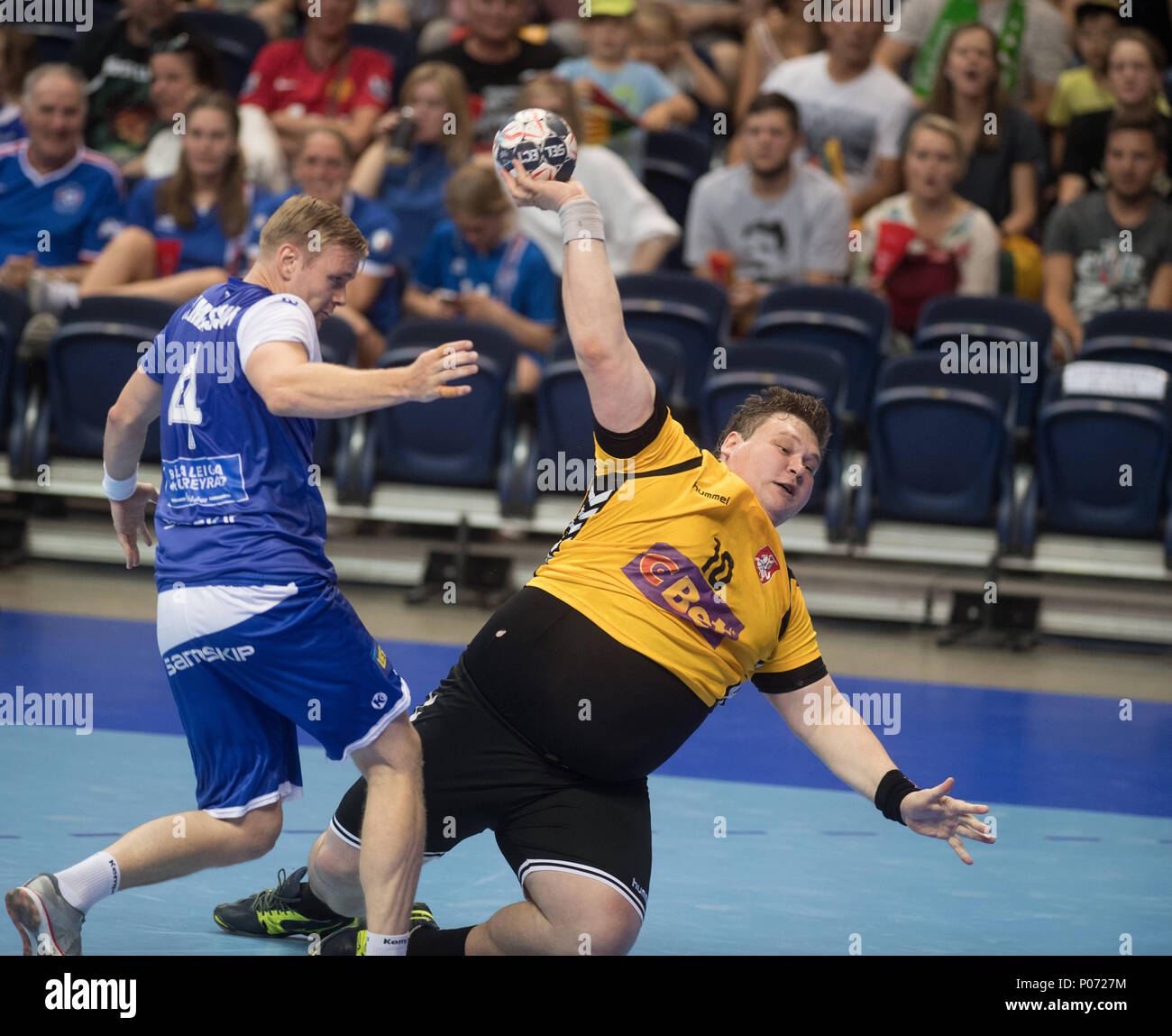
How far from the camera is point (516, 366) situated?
820 cm

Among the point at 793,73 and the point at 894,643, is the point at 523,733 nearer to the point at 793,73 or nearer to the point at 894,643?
the point at 894,643

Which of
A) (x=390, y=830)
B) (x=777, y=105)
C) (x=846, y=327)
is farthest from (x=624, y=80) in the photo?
(x=390, y=830)

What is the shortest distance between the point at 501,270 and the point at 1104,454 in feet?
11.1

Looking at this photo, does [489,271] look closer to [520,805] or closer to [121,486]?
[121,486]

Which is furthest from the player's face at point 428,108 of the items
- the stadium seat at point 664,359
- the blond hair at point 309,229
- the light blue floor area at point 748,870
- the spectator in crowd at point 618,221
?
the blond hair at point 309,229

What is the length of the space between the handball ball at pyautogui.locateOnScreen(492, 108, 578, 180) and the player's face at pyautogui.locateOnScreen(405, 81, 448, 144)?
573cm

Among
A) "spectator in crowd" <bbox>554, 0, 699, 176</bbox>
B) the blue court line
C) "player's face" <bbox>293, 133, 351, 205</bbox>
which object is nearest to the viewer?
the blue court line

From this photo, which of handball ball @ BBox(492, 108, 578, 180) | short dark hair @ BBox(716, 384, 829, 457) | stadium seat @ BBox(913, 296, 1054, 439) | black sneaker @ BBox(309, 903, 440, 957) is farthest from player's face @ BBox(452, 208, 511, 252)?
black sneaker @ BBox(309, 903, 440, 957)

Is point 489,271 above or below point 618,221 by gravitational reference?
below

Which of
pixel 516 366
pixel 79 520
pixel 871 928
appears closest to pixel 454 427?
pixel 516 366

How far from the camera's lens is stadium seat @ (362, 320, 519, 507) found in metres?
→ 8.12

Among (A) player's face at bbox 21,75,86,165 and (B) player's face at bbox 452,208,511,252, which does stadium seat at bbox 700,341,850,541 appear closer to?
(B) player's face at bbox 452,208,511,252

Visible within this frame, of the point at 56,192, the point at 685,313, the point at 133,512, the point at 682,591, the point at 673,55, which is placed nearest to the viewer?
the point at 682,591

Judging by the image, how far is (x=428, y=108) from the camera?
9.10 m
